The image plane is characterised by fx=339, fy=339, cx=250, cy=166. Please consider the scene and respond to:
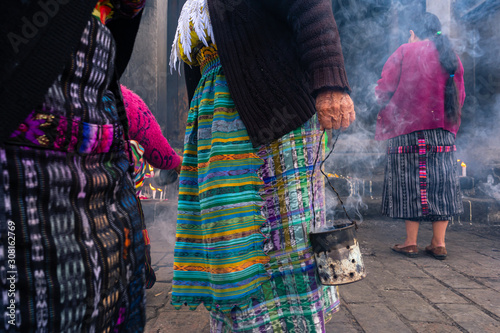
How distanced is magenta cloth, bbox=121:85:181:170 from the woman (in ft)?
9.05

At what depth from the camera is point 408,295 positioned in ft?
8.77

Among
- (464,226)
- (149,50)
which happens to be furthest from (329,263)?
(149,50)

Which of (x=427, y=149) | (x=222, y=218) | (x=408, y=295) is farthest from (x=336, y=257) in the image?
(x=427, y=149)

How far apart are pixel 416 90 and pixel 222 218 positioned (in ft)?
10.6

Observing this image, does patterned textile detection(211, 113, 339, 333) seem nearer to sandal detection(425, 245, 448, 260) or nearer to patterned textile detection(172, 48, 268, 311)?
patterned textile detection(172, 48, 268, 311)

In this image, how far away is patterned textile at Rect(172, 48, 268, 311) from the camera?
1440 millimetres

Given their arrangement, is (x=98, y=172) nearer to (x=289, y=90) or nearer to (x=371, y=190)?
(x=289, y=90)

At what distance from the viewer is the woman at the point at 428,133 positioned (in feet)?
12.1

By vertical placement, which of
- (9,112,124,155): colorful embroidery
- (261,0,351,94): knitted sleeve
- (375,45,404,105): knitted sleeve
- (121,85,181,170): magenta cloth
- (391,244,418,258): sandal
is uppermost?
(375,45,404,105): knitted sleeve

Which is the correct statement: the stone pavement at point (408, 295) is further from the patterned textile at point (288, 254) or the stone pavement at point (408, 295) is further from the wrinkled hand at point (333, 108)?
the wrinkled hand at point (333, 108)

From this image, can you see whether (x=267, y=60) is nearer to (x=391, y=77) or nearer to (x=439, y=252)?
(x=391, y=77)

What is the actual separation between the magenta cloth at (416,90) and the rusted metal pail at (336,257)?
9.04 feet

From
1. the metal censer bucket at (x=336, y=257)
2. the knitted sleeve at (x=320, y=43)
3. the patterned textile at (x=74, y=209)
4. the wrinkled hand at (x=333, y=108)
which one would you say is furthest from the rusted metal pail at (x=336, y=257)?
the patterned textile at (x=74, y=209)

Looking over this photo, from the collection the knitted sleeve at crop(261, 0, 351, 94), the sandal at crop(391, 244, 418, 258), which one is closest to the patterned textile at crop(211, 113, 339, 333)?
the knitted sleeve at crop(261, 0, 351, 94)
